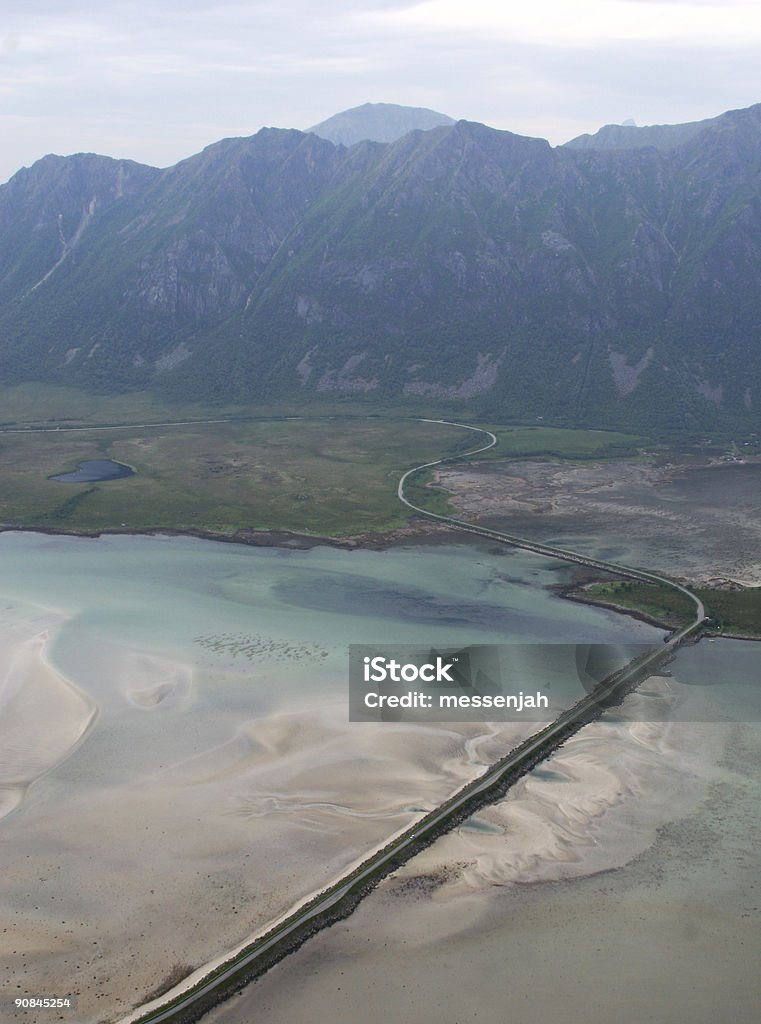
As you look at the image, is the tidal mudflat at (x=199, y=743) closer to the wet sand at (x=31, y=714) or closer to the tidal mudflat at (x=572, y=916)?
the wet sand at (x=31, y=714)

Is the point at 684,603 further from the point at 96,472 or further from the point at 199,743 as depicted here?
the point at 96,472

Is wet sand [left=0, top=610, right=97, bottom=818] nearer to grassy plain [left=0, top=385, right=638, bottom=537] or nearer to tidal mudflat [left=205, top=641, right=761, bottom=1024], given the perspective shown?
tidal mudflat [left=205, top=641, right=761, bottom=1024]

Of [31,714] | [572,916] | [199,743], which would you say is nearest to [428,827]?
[572,916]

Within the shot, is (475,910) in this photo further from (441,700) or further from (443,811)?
(441,700)

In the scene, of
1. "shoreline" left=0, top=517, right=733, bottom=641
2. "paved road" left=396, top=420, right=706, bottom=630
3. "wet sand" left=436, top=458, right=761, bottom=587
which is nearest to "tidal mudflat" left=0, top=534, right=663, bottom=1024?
"paved road" left=396, top=420, right=706, bottom=630

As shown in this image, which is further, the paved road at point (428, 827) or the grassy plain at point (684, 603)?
the grassy plain at point (684, 603)

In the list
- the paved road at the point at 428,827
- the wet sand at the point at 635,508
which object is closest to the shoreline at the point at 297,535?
the wet sand at the point at 635,508
